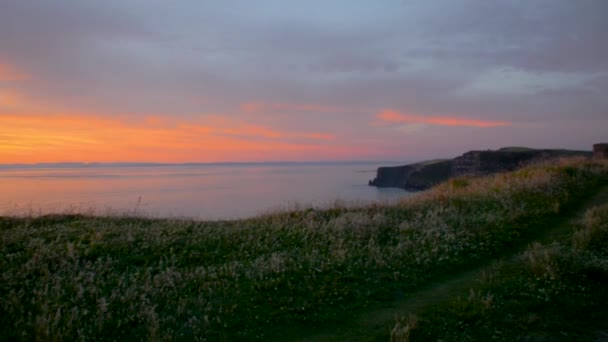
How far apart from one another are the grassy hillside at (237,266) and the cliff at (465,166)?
28.2 metres

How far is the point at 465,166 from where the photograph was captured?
50.4 m

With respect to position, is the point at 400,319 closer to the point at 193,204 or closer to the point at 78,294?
the point at 78,294

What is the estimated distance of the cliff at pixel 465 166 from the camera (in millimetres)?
46312

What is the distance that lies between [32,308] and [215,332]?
10.6ft

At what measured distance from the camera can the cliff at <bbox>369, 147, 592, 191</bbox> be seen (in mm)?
46312

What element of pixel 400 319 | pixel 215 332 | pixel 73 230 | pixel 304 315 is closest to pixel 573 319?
pixel 400 319

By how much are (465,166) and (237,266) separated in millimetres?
46247

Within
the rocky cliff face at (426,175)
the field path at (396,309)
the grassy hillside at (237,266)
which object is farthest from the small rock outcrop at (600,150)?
the field path at (396,309)

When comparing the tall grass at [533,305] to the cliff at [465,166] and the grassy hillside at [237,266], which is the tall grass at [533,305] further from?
the cliff at [465,166]

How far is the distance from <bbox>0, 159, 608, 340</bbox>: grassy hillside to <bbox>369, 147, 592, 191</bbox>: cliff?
28.2 metres

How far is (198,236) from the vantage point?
12281 millimetres

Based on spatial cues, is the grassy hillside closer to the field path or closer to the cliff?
the field path

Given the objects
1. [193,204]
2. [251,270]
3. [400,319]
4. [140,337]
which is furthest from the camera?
[193,204]

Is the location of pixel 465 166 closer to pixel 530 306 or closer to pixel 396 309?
pixel 530 306
